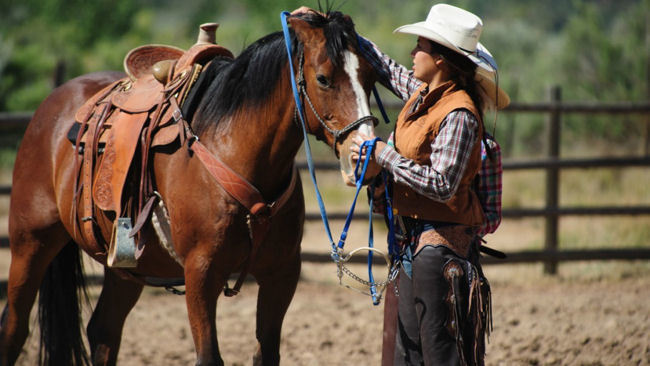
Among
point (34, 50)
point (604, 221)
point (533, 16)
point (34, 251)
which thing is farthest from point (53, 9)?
point (533, 16)

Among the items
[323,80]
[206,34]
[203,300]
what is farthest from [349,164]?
[206,34]

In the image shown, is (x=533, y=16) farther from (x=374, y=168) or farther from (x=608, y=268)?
(x=374, y=168)

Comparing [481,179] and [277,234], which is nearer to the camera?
[481,179]

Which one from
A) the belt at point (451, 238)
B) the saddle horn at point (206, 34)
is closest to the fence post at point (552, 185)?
the saddle horn at point (206, 34)

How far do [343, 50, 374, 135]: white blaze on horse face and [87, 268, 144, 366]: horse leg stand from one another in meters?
1.83

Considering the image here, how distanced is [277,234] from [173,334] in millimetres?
2449

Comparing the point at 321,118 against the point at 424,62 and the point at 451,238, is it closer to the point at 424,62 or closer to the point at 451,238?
the point at 424,62

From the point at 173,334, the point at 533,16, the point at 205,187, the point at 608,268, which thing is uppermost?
the point at 205,187

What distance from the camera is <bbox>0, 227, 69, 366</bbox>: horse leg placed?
3496mm

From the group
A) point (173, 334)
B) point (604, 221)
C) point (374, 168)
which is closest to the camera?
point (374, 168)

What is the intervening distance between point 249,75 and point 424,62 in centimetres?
73

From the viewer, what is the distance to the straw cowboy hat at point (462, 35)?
2.34 metres

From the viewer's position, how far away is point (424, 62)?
2420mm

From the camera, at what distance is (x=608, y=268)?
691cm
